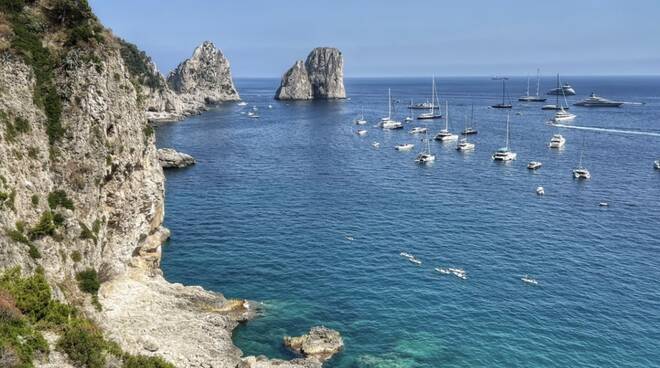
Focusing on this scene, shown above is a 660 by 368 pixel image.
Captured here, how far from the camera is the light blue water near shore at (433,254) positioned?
159 ft

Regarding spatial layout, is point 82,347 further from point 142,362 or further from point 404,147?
point 404,147

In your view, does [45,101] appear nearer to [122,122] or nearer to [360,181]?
[122,122]

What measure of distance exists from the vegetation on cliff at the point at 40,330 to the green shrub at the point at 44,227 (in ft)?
11.6

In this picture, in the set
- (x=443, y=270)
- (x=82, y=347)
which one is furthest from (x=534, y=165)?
(x=82, y=347)

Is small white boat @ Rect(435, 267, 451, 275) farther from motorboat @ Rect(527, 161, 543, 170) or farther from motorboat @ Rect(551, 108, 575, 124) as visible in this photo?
motorboat @ Rect(551, 108, 575, 124)

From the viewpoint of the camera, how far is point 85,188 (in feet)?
144

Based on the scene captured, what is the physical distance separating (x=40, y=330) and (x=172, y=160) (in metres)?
87.7

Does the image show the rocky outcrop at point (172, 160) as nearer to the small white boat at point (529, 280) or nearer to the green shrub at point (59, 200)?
the green shrub at point (59, 200)

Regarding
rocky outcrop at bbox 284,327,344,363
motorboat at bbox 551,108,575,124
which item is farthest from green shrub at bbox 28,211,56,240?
motorboat at bbox 551,108,575,124

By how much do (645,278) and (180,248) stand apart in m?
54.3

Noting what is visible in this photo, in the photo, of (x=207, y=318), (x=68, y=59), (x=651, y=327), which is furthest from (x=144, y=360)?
(x=651, y=327)

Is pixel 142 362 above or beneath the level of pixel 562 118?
beneath

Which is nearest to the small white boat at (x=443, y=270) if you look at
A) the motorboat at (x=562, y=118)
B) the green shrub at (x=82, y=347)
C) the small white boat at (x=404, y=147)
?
the green shrub at (x=82, y=347)

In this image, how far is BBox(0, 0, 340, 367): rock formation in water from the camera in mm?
39125
